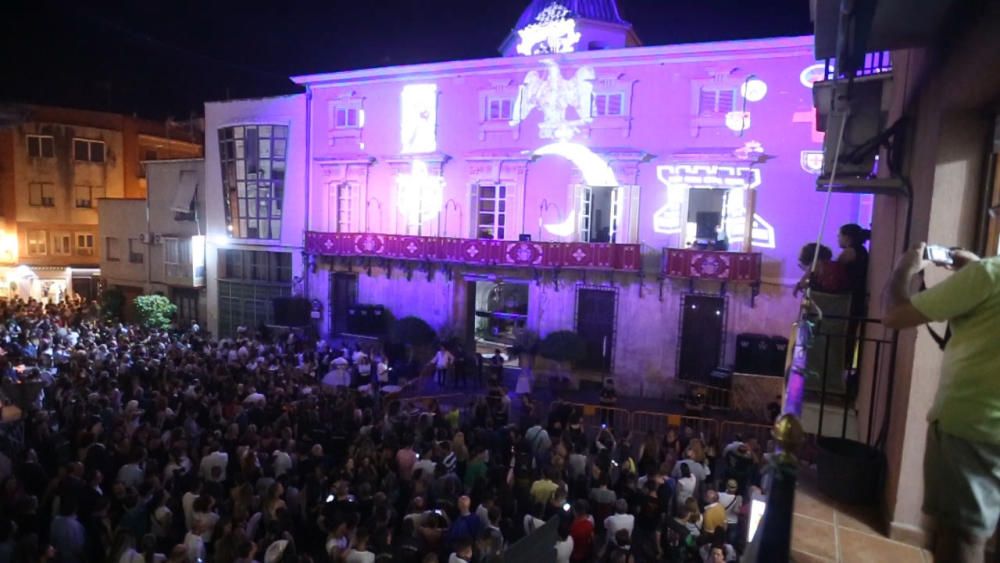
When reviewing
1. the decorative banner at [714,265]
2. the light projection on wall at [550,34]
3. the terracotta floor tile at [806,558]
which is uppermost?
the light projection on wall at [550,34]

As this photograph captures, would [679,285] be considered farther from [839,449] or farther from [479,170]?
[839,449]

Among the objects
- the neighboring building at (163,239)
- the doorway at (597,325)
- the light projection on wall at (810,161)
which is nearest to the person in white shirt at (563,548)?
the doorway at (597,325)

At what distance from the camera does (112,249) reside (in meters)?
32.6

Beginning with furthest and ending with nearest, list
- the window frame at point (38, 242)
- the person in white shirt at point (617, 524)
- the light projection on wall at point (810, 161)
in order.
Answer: the window frame at point (38, 242)
the light projection on wall at point (810, 161)
the person in white shirt at point (617, 524)

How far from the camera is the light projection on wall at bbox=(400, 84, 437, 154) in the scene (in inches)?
943

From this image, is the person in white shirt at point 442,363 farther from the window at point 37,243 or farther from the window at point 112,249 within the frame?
the window at point 37,243

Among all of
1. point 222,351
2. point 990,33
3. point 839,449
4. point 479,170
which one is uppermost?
point 479,170

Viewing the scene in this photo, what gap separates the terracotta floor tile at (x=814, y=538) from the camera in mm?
3568

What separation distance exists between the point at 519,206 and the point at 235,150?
14.4 metres

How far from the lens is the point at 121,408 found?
37.7 feet

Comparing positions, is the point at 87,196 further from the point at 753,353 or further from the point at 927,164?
the point at 927,164

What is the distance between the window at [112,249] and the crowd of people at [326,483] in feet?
73.9

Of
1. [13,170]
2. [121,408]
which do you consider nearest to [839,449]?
[121,408]

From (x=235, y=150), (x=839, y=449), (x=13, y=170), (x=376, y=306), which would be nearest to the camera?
(x=839, y=449)
